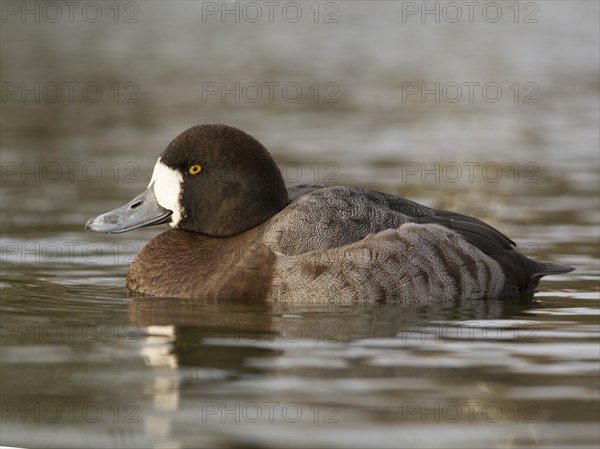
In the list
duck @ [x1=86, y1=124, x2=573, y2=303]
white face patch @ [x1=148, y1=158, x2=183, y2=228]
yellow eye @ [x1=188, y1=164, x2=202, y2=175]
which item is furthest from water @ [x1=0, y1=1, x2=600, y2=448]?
yellow eye @ [x1=188, y1=164, x2=202, y2=175]

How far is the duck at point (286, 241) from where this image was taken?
24.1ft

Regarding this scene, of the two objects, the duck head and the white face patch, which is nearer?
the duck head

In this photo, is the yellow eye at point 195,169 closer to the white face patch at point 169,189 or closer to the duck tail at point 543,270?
the white face patch at point 169,189

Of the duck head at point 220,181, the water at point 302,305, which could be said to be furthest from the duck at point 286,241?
the water at point 302,305

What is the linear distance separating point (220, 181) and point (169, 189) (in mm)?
345

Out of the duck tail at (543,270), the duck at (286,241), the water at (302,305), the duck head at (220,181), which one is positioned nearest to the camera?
the water at (302,305)

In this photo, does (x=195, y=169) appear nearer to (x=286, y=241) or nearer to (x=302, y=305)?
(x=286, y=241)

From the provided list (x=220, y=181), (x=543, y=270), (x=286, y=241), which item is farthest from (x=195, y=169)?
(x=543, y=270)

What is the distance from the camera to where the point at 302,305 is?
729 cm

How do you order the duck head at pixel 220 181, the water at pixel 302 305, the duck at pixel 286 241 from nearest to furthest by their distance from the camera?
the water at pixel 302 305 < the duck at pixel 286 241 < the duck head at pixel 220 181

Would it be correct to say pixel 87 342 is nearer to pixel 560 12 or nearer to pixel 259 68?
pixel 259 68

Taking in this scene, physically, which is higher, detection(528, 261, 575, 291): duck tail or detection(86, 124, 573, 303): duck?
detection(86, 124, 573, 303): duck

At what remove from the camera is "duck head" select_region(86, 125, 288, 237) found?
25.2 ft

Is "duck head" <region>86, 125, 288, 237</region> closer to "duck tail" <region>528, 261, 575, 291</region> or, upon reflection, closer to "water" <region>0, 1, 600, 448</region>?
"water" <region>0, 1, 600, 448</region>
